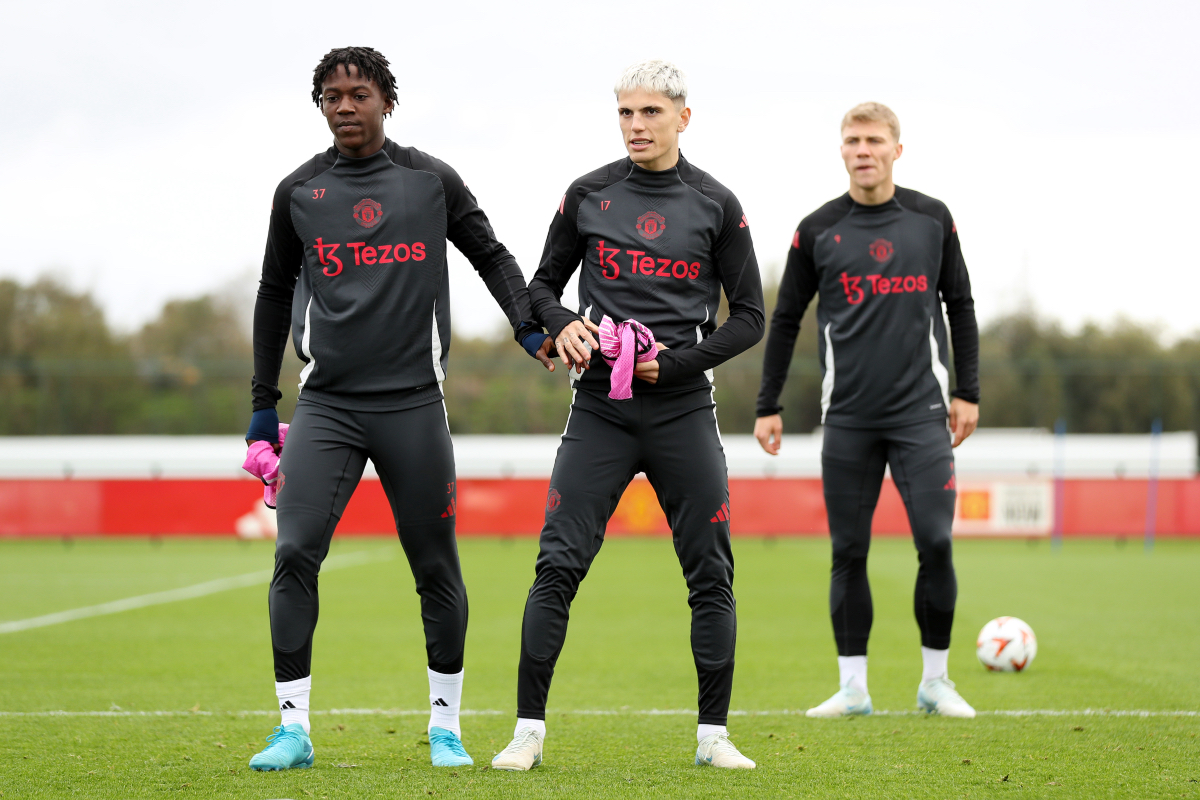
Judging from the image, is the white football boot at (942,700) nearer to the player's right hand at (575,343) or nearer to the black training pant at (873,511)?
the black training pant at (873,511)

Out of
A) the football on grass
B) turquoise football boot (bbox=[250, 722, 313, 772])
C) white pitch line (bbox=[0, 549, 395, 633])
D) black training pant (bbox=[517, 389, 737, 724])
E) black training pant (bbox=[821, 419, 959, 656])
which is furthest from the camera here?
white pitch line (bbox=[0, 549, 395, 633])

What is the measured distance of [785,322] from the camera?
5.52m

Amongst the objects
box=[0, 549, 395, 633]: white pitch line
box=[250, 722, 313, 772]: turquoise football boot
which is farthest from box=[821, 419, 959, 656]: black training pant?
box=[0, 549, 395, 633]: white pitch line

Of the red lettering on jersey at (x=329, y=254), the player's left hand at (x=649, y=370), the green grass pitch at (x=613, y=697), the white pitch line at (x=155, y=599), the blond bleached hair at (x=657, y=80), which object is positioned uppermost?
the blond bleached hair at (x=657, y=80)

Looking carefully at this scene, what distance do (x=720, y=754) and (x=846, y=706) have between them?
1389 millimetres

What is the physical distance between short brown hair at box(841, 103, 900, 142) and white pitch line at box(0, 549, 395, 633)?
5.59m

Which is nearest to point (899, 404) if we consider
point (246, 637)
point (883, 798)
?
point (883, 798)

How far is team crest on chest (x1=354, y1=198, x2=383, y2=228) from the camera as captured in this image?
4035mm

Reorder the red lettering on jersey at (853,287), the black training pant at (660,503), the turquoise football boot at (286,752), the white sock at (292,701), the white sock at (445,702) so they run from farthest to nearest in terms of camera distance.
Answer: the red lettering on jersey at (853,287)
the white sock at (445,702)
the black training pant at (660,503)
the white sock at (292,701)
the turquoise football boot at (286,752)

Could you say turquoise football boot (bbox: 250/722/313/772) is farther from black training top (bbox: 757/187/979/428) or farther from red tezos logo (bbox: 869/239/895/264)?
red tezos logo (bbox: 869/239/895/264)

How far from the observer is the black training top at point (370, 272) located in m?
4.01

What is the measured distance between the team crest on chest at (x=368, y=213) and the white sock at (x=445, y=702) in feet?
5.08

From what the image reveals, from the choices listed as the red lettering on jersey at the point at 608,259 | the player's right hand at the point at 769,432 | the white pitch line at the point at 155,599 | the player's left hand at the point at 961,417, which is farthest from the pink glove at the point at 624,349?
the white pitch line at the point at 155,599

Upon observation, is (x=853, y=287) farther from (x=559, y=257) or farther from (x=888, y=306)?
(x=559, y=257)
